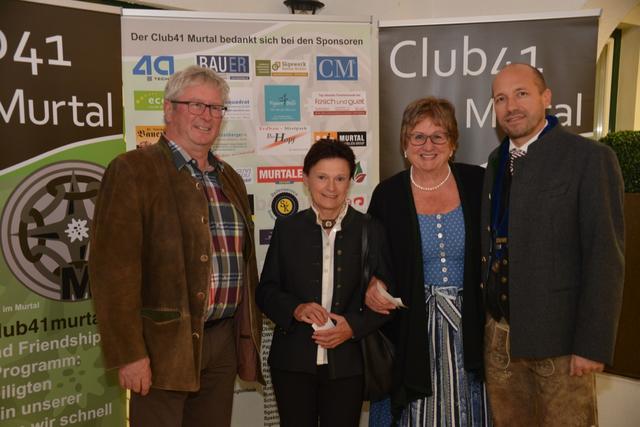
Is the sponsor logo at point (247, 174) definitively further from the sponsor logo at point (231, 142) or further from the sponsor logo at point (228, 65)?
the sponsor logo at point (228, 65)

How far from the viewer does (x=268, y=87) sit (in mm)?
2893

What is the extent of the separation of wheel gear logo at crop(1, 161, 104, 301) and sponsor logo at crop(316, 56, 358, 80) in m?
1.32

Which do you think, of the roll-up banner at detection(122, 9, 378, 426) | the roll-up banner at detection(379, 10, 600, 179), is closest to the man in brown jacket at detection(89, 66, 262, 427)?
the roll-up banner at detection(122, 9, 378, 426)

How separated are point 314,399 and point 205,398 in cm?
44

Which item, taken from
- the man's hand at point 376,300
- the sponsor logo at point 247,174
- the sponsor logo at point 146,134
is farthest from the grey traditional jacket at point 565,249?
the sponsor logo at point 146,134

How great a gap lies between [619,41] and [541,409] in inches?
184

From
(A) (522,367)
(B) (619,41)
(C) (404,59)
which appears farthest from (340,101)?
(B) (619,41)

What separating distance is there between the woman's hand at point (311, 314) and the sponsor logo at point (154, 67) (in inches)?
61.9

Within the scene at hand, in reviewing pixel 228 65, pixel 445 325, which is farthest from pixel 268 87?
pixel 445 325

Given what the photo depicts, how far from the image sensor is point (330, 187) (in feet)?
6.63

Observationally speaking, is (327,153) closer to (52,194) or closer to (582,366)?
(582,366)

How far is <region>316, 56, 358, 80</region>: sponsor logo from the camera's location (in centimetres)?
294

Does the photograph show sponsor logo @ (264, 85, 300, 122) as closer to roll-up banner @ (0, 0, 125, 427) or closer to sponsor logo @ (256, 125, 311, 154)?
sponsor logo @ (256, 125, 311, 154)

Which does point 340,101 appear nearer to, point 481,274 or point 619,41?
point 481,274
